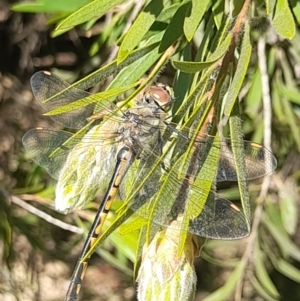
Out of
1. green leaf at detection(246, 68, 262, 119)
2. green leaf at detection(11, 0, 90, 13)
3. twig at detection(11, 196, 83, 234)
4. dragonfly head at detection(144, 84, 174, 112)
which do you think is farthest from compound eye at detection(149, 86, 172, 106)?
twig at detection(11, 196, 83, 234)

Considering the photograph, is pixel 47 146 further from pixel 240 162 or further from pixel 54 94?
pixel 240 162

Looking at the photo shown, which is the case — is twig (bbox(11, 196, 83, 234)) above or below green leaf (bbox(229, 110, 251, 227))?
below

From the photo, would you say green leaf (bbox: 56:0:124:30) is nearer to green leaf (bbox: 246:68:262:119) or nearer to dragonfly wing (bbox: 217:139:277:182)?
dragonfly wing (bbox: 217:139:277:182)

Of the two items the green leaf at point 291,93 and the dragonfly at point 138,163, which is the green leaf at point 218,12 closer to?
the dragonfly at point 138,163

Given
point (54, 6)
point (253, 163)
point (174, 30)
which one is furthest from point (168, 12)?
point (54, 6)

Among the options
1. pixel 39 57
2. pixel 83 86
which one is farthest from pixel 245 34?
pixel 39 57

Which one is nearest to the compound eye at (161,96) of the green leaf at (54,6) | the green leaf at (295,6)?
the green leaf at (295,6)

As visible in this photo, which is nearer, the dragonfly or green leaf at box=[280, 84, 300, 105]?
the dragonfly
